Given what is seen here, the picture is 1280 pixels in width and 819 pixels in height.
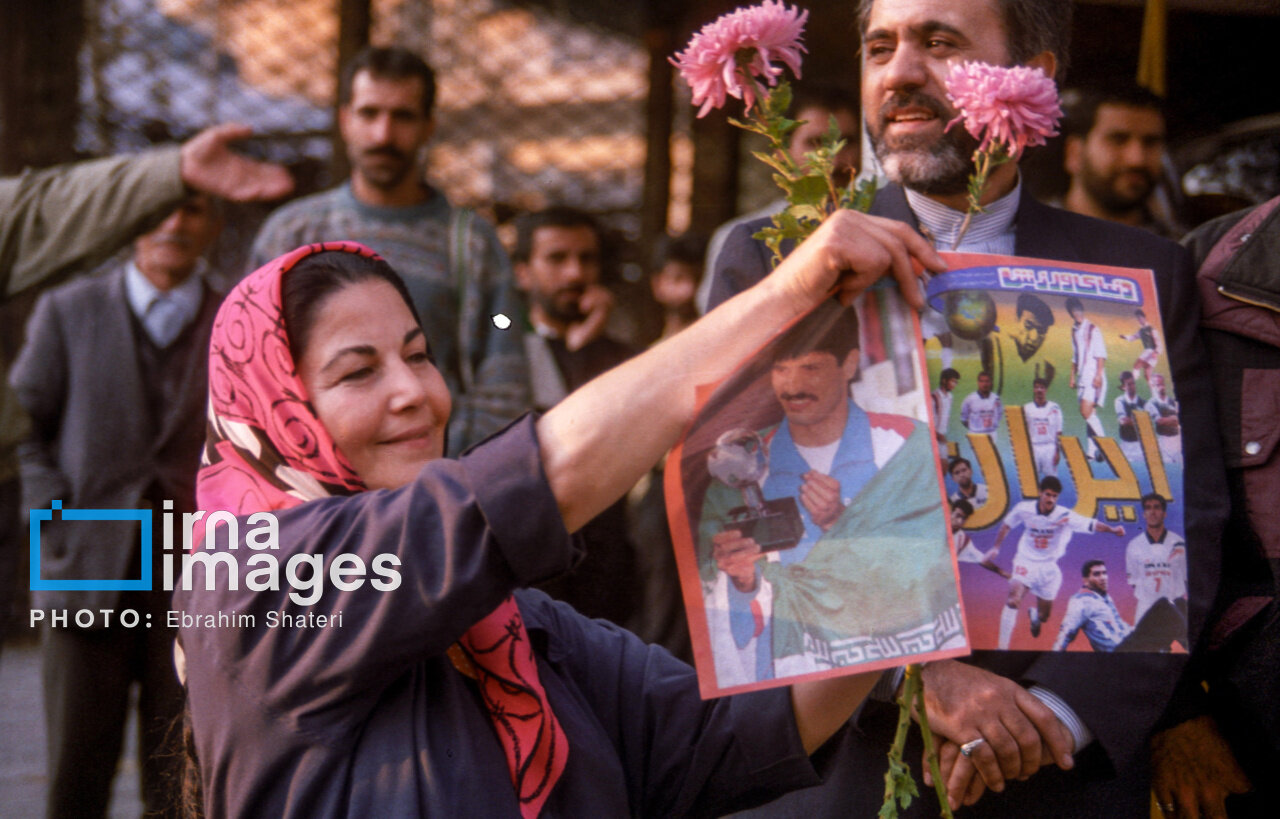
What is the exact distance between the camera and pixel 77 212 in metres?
3.53

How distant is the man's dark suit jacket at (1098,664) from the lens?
175cm

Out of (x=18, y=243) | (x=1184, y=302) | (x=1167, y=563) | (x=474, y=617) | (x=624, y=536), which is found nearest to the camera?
(x=474, y=617)

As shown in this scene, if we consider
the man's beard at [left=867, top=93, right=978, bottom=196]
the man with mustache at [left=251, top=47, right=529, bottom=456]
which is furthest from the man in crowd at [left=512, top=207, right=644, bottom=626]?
the man's beard at [left=867, top=93, right=978, bottom=196]

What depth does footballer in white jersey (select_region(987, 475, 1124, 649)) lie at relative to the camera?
1.48 metres

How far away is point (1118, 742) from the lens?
5.69ft

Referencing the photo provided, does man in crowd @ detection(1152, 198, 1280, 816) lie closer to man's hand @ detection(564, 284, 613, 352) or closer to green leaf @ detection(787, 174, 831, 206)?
green leaf @ detection(787, 174, 831, 206)

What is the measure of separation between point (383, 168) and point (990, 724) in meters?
2.77

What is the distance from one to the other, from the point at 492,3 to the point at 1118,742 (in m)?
5.15

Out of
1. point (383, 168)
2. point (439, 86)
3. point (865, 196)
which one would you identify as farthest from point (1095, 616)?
point (439, 86)

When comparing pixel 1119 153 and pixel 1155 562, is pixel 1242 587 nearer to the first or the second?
pixel 1155 562

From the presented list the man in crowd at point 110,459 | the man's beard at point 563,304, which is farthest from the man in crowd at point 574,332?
the man in crowd at point 110,459

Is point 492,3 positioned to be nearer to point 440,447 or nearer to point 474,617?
point 440,447

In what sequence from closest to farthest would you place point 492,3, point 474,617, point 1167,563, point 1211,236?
point 474,617
point 1167,563
point 1211,236
point 492,3

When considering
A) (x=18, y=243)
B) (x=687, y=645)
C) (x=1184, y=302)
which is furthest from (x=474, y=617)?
(x=687, y=645)
